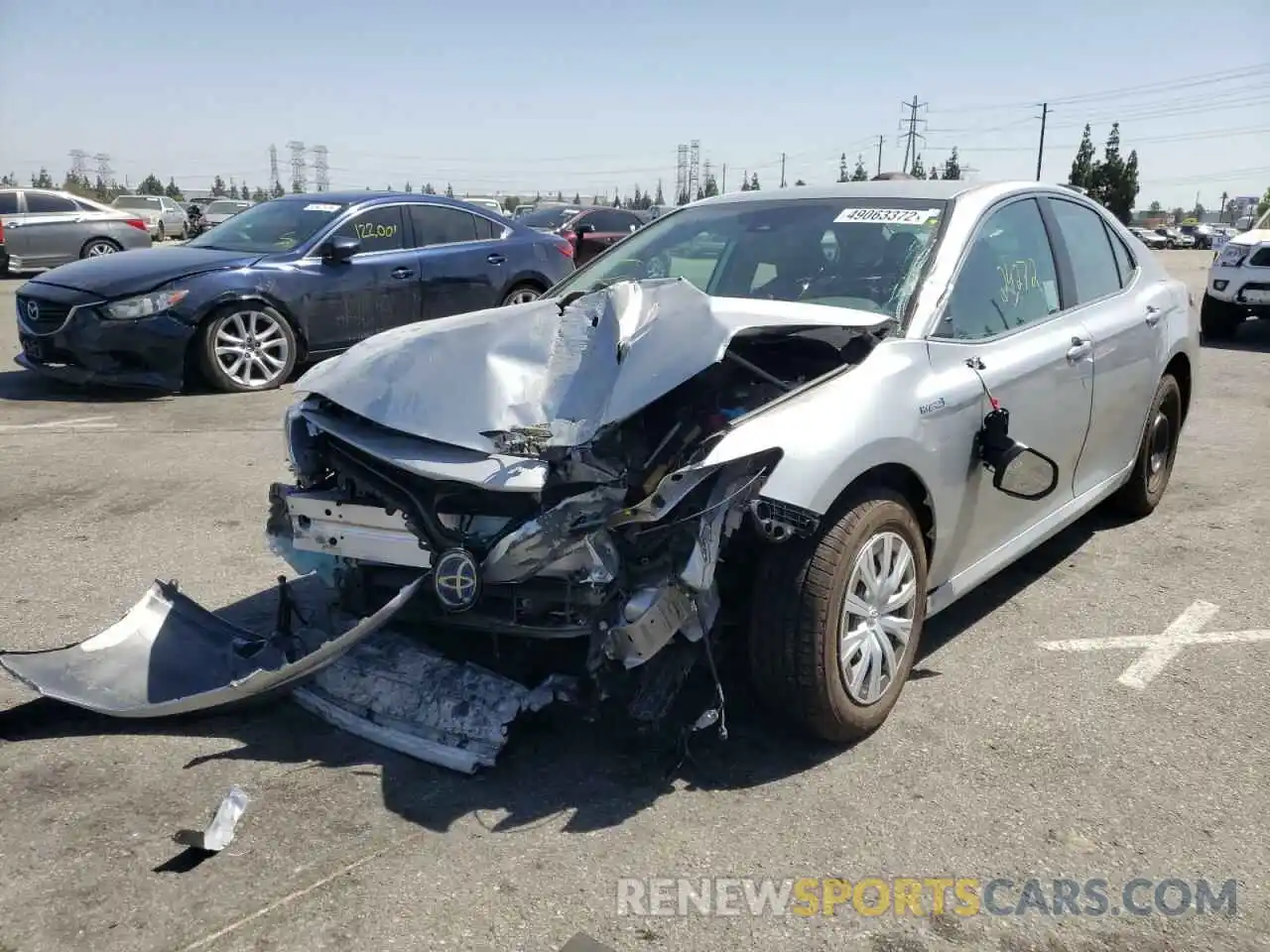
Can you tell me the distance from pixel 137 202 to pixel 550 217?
2703 cm

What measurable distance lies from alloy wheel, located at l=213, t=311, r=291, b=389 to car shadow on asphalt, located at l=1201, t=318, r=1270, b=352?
1045 centimetres

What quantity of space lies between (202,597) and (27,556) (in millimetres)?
1129

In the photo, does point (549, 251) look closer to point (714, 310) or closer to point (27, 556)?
point (27, 556)

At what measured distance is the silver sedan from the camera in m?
18.9

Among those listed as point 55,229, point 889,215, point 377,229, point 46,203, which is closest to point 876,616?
point 889,215

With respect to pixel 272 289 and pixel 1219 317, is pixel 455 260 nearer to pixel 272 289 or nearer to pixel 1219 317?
pixel 272 289

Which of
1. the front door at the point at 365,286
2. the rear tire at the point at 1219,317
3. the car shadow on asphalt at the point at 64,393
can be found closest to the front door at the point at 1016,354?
the front door at the point at 365,286

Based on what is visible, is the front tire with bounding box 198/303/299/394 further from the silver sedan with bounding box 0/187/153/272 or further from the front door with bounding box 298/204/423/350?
the silver sedan with bounding box 0/187/153/272

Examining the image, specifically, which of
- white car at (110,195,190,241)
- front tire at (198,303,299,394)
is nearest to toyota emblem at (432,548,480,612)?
front tire at (198,303,299,394)

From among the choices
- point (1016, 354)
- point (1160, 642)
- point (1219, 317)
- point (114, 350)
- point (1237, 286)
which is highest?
point (1016, 354)

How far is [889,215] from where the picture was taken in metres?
3.99

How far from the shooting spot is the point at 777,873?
258cm

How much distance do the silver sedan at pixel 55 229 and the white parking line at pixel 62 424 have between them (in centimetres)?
1296

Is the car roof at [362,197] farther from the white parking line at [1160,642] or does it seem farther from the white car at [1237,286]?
the white car at [1237,286]
